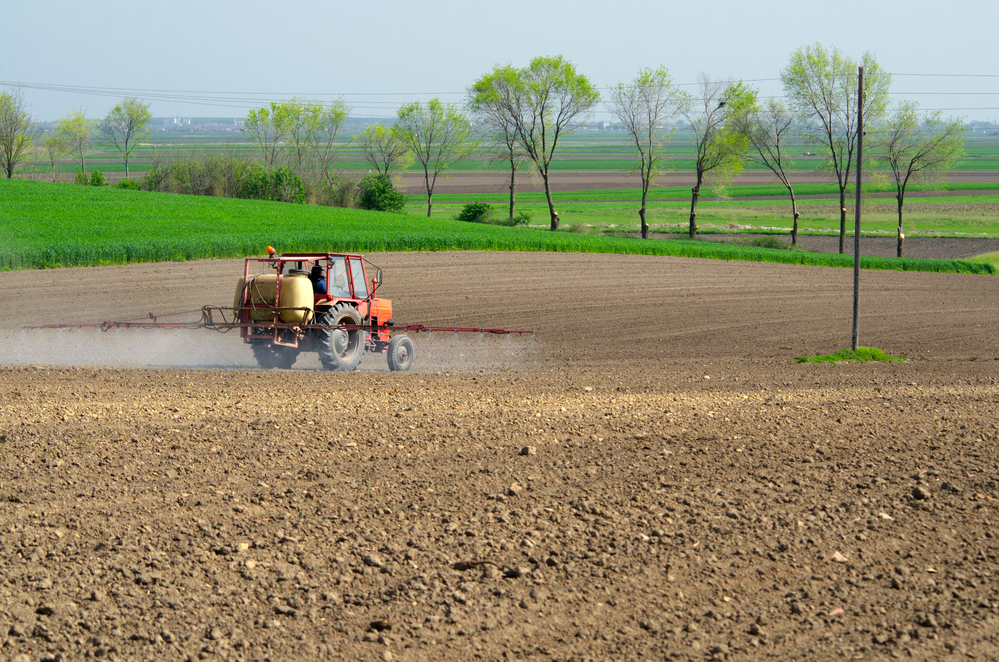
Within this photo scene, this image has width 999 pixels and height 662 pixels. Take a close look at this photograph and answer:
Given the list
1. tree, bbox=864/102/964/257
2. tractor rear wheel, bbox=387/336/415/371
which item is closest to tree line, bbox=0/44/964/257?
tree, bbox=864/102/964/257

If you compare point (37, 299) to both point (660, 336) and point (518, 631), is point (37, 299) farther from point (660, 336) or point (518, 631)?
point (518, 631)

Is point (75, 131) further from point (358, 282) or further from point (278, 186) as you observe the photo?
point (358, 282)

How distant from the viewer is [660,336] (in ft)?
78.0

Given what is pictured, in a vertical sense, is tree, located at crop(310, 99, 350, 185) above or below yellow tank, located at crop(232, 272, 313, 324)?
above

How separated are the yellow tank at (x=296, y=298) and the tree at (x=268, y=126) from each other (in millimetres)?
69754

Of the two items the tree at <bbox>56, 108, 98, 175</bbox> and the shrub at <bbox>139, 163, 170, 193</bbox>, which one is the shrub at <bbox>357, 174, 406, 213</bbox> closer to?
the shrub at <bbox>139, 163, 170, 193</bbox>

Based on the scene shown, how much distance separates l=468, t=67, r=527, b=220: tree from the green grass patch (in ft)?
149

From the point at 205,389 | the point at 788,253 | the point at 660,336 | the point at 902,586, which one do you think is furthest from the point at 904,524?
the point at 788,253

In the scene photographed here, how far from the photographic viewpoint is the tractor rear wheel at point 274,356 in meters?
15.3

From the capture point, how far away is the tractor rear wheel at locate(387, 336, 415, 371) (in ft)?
52.6

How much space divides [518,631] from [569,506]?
2.12 m

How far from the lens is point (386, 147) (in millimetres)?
78938

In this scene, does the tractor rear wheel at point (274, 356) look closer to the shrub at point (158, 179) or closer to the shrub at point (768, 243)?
the shrub at point (768, 243)

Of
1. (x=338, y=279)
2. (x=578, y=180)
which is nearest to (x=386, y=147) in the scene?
(x=578, y=180)
